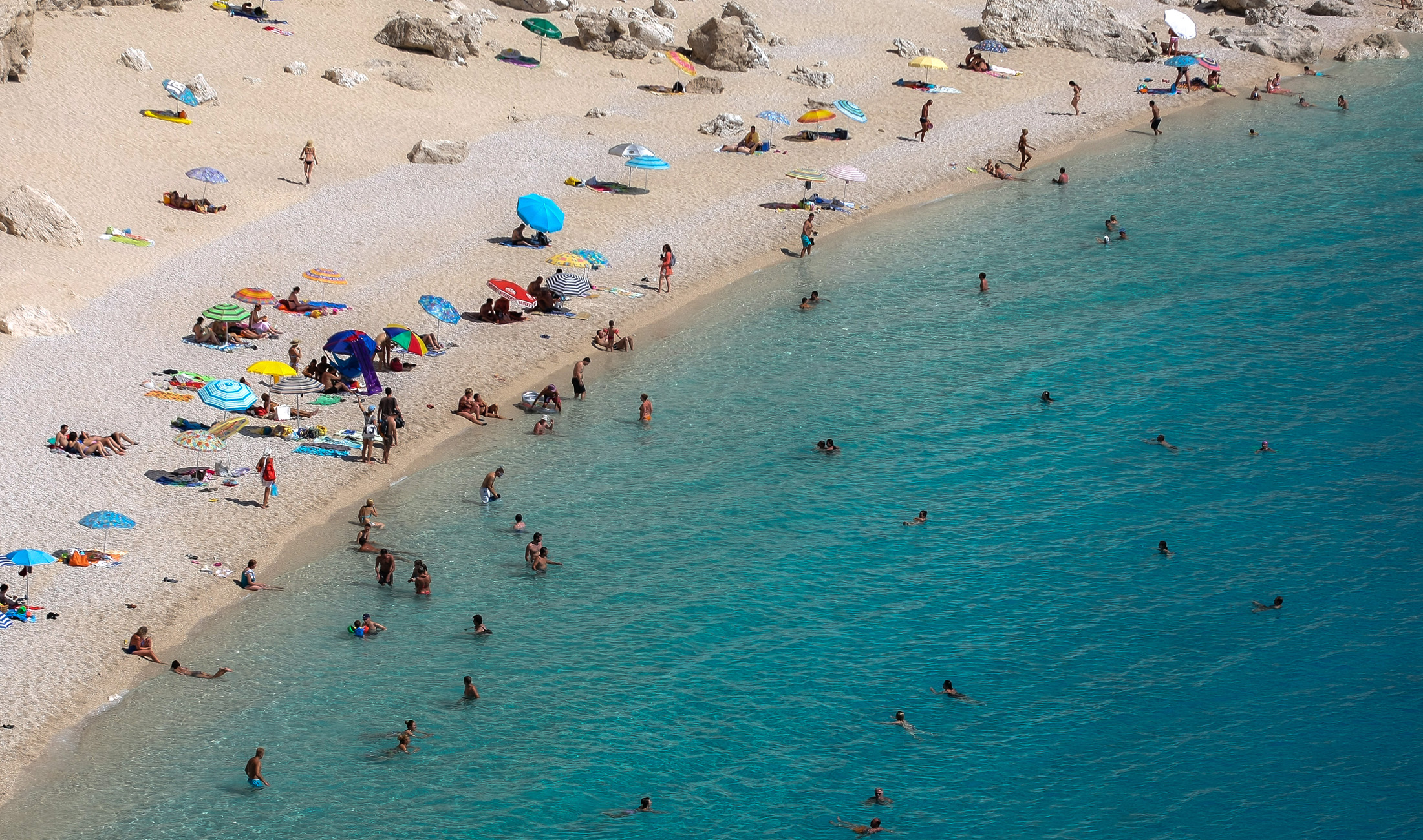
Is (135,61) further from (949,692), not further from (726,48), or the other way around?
(949,692)

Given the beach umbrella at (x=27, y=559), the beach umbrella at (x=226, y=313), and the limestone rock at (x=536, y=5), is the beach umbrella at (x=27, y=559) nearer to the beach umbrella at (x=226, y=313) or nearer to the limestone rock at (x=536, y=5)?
the beach umbrella at (x=226, y=313)

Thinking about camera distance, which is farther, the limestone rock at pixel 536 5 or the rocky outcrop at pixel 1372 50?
the rocky outcrop at pixel 1372 50

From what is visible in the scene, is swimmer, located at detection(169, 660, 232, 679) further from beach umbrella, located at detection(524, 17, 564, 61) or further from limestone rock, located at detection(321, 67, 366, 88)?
beach umbrella, located at detection(524, 17, 564, 61)

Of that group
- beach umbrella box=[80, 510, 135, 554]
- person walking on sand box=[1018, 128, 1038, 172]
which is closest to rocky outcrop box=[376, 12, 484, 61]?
person walking on sand box=[1018, 128, 1038, 172]

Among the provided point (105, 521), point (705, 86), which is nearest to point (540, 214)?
point (705, 86)

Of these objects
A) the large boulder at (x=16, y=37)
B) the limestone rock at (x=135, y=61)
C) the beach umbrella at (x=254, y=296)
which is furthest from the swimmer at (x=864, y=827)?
the limestone rock at (x=135, y=61)

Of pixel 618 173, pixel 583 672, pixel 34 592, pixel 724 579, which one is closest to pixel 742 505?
pixel 724 579
